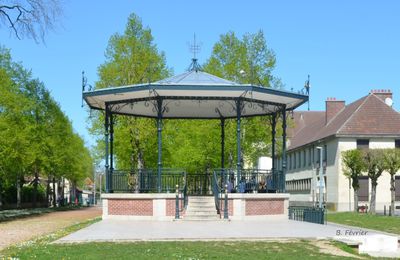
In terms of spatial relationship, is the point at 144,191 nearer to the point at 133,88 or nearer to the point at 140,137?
the point at 133,88

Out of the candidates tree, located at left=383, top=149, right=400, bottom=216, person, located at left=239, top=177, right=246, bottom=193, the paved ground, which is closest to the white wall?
tree, located at left=383, top=149, right=400, bottom=216

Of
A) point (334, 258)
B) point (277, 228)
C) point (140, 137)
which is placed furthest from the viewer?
point (140, 137)

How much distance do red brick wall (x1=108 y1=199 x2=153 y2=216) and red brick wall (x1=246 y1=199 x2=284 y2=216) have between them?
4181 mm

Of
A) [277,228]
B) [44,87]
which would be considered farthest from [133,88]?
[44,87]

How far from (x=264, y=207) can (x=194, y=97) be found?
18.6ft

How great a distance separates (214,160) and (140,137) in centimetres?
636

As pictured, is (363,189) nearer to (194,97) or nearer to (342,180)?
(342,180)

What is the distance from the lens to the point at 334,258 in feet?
42.4

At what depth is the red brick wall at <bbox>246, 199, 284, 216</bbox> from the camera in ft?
81.8

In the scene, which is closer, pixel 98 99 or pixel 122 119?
pixel 98 99

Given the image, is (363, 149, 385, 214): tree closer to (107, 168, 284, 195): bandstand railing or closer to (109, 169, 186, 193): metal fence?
(107, 168, 284, 195): bandstand railing

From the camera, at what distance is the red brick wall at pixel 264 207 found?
24.9 meters

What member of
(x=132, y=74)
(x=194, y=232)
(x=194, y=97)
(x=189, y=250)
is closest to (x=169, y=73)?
(x=132, y=74)

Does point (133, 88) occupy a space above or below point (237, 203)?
above
